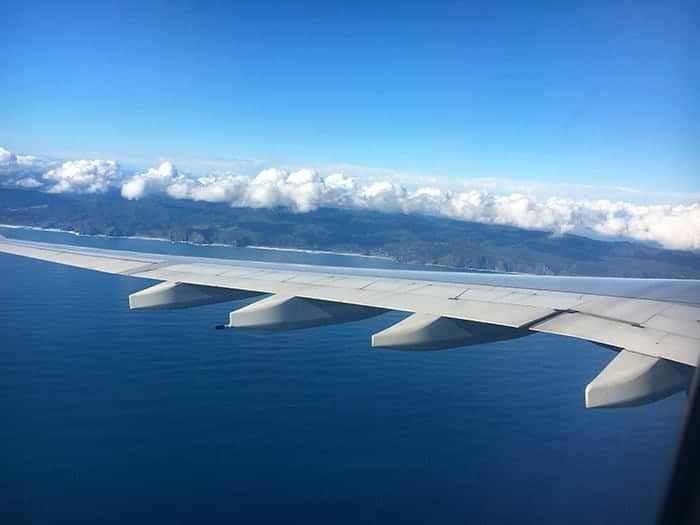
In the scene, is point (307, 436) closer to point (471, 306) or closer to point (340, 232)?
point (471, 306)

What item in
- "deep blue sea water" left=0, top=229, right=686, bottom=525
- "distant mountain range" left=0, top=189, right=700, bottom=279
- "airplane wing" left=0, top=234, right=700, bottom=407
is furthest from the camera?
"distant mountain range" left=0, top=189, right=700, bottom=279

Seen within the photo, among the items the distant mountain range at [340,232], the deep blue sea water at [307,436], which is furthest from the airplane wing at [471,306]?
the distant mountain range at [340,232]

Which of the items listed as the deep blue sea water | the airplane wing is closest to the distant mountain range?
the deep blue sea water

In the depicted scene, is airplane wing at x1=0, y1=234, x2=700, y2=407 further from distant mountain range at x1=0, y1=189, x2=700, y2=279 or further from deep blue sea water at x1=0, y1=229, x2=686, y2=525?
distant mountain range at x1=0, y1=189, x2=700, y2=279

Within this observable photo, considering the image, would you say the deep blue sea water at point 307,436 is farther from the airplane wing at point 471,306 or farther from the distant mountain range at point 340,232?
the distant mountain range at point 340,232

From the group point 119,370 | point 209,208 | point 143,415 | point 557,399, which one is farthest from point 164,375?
point 209,208

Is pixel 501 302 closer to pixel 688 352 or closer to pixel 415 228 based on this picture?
pixel 688 352

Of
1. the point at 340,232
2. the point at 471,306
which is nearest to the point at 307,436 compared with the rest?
the point at 471,306
